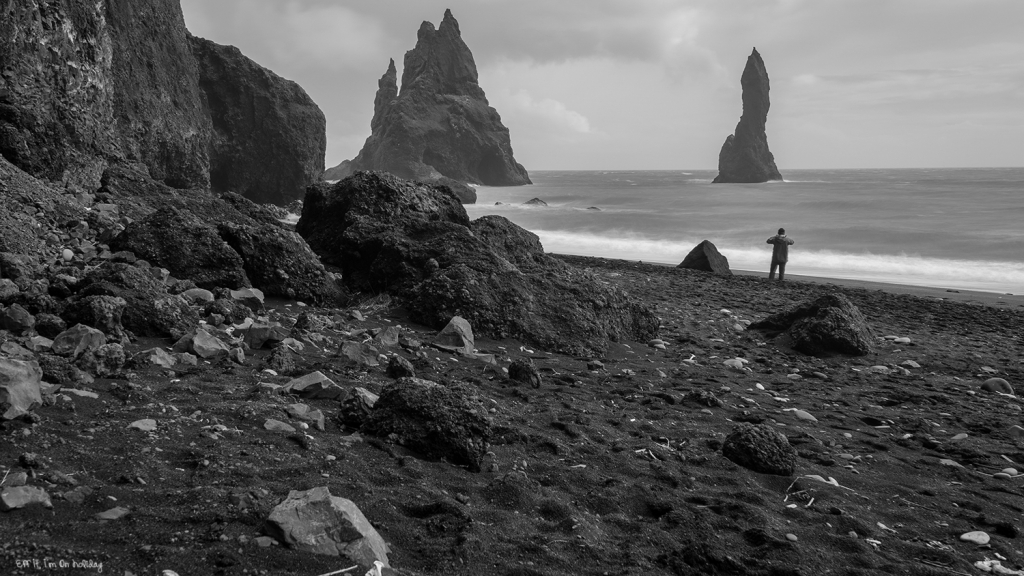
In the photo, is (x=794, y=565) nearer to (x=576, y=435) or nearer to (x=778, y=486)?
(x=778, y=486)

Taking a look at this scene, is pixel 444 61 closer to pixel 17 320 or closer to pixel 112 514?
pixel 17 320

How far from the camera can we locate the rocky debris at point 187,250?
554cm

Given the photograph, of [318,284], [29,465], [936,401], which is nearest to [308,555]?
[29,465]

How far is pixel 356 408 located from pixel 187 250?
3208mm

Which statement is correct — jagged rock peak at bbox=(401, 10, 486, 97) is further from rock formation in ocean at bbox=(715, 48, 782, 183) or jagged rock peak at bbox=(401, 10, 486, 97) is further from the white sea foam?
the white sea foam

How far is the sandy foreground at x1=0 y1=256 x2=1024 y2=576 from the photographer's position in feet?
6.98

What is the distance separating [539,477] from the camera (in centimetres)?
319

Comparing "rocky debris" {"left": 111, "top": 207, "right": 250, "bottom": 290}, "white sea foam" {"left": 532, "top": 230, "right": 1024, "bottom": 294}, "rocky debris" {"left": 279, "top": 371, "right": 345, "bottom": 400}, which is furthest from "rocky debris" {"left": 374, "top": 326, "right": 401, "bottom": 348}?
"white sea foam" {"left": 532, "top": 230, "right": 1024, "bottom": 294}

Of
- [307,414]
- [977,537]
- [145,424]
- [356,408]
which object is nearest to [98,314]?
[145,424]

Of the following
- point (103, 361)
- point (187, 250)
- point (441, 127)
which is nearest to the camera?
point (103, 361)

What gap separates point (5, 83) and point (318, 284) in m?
5.05

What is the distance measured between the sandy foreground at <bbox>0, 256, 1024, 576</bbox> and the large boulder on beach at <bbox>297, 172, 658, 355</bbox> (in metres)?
0.50

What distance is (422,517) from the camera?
257 centimetres

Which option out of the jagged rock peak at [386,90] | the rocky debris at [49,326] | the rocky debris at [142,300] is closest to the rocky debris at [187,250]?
the rocky debris at [142,300]
